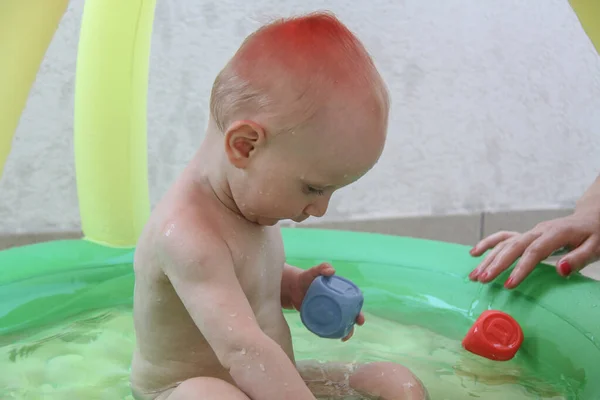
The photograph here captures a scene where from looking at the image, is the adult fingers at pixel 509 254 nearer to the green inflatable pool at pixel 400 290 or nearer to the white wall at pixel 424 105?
the green inflatable pool at pixel 400 290

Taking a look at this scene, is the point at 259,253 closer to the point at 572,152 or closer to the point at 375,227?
the point at 375,227

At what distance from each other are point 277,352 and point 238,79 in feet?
0.85

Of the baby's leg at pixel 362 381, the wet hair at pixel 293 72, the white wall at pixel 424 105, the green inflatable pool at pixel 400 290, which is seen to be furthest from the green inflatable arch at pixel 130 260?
the wet hair at pixel 293 72

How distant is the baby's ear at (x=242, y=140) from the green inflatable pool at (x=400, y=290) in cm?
54

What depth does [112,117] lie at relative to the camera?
129 cm

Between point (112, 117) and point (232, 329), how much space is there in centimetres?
72

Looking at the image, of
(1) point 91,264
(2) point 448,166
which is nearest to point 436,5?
(2) point 448,166

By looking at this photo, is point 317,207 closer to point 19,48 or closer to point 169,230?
point 169,230

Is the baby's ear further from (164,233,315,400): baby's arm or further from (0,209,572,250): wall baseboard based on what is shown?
(0,209,572,250): wall baseboard

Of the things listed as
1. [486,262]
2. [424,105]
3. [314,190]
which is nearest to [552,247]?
[486,262]

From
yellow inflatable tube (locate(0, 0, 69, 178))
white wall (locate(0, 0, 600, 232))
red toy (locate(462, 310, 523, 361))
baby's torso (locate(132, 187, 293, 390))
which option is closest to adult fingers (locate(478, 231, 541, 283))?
red toy (locate(462, 310, 523, 361))

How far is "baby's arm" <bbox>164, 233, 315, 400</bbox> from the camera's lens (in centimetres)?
68

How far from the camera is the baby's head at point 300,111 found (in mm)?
673

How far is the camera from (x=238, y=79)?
→ 70cm
